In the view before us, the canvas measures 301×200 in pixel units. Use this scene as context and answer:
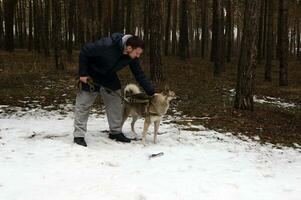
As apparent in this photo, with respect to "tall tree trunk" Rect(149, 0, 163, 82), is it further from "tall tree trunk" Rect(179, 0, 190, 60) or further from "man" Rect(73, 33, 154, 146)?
"tall tree trunk" Rect(179, 0, 190, 60)

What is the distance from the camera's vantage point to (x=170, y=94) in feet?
26.2

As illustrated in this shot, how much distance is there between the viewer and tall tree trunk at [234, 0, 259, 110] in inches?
452

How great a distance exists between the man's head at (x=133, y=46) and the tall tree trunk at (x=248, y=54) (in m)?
5.08

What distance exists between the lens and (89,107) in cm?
777

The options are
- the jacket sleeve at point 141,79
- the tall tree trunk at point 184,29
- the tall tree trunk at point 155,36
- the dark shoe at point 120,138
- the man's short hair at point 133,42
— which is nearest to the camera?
the man's short hair at point 133,42

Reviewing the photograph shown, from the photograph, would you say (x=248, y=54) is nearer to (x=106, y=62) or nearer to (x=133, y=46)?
(x=133, y=46)

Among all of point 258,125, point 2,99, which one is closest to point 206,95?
point 258,125

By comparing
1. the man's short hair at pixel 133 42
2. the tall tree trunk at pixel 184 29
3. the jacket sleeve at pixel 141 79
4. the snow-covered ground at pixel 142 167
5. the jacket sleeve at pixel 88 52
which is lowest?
the snow-covered ground at pixel 142 167

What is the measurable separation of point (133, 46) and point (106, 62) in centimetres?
58

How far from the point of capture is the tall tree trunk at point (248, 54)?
1148 cm

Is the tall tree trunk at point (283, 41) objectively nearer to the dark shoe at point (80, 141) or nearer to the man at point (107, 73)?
the man at point (107, 73)

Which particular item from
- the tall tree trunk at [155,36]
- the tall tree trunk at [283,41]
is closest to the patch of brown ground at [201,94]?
the tall tree trunk at [155,36]

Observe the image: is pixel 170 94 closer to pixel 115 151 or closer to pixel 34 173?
pixel 115 151

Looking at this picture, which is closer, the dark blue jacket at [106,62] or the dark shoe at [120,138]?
the dark blue jacket at [106,62]
